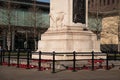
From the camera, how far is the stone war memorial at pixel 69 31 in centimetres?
2431

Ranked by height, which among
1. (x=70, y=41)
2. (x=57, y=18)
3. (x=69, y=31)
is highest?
(x=57, y=18)

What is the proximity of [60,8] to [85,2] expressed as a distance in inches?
73.7

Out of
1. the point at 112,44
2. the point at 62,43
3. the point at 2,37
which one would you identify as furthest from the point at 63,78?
the point at 112,44

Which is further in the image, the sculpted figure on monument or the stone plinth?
the sculpted figure on monument

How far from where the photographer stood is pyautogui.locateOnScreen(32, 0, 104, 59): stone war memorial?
24.3m

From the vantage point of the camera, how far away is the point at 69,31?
24.7 metres

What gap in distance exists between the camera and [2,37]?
73.4 m

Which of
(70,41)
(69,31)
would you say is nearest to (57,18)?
(69,31)

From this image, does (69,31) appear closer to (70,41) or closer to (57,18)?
(70,41)

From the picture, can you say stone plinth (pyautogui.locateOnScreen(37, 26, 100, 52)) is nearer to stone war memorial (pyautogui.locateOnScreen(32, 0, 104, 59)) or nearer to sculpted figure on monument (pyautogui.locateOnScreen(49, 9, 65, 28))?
stone war memorial (pyautogui.locateOnScreen(32, 0, 104, 59))

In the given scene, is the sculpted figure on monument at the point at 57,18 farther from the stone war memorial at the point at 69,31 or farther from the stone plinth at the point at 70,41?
the stone plinth at the point at 70,41

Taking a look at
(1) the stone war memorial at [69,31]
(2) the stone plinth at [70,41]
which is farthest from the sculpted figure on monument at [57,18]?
(2) the stone plinth at [70,41]

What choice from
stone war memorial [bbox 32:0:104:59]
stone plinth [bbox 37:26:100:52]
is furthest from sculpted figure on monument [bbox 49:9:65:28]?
stone plinth [bbox 37:26:100:52]

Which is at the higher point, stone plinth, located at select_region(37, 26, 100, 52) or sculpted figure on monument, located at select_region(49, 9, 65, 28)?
sculpted figure on monument, located at select_region(49, 9, 65, 28)
